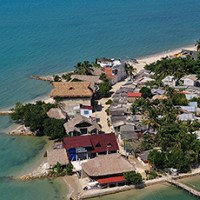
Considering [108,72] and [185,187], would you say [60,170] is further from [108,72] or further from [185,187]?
[108,72]

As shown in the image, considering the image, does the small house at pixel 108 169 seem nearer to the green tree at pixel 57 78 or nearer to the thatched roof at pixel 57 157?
the thatched roof at pixel 57 157

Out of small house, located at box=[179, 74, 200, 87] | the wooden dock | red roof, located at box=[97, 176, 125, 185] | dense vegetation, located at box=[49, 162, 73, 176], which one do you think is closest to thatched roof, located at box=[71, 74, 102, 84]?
small house, located at box=[179, 74, 200, 87]

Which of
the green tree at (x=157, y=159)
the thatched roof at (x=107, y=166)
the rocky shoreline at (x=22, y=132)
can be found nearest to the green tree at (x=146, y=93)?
the rocky shoreline at (x=22, y=132)

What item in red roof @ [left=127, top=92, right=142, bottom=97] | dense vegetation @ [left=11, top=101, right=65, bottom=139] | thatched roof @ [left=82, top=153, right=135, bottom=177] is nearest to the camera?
thatched roof @ [left=82, top=153, right=135, bottom=177]

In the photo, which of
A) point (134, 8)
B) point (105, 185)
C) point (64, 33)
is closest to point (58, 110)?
point (105, 185)

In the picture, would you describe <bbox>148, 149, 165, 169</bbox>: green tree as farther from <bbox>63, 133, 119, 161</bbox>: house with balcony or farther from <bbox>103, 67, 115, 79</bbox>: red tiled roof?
<bbox>103, 67, 115, 79</bbox>: red tiled roof

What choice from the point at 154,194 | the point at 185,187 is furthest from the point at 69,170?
the point at 185,187

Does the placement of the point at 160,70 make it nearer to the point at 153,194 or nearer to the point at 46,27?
the point at 153,194
